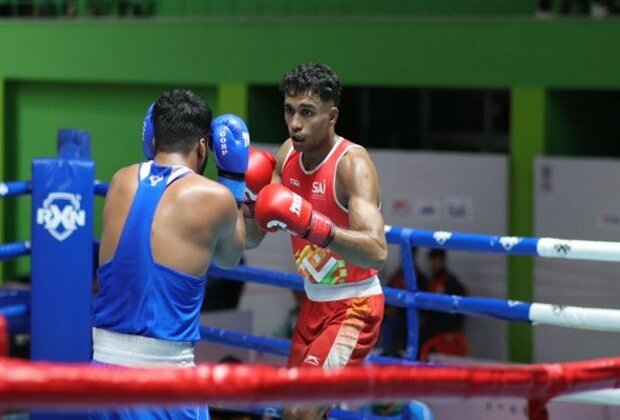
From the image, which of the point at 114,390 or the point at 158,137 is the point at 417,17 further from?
the point at 114,390

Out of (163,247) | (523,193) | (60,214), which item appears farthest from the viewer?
(523,193)

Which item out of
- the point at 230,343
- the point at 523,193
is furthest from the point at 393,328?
the point at 230,343

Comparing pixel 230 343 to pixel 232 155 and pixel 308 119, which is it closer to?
pixel 308 119

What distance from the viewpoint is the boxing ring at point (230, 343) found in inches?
74.5

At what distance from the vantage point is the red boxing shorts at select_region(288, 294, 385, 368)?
3.67 meters

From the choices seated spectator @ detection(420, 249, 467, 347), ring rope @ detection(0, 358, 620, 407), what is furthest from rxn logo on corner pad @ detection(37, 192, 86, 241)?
seated spectator @ detection(420, 249, 467, 347)

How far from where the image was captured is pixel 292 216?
11.1 ft

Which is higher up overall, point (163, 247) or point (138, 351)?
point (163, 247)

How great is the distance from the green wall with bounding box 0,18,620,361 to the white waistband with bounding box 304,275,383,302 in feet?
17.7

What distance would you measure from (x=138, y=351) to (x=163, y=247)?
0.91 feet

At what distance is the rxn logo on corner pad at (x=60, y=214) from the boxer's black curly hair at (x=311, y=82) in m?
1.10

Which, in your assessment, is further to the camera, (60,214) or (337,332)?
(60,214)

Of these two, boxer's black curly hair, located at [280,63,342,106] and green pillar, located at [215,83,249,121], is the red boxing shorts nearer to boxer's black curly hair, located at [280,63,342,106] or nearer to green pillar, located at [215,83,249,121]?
boxer's black curly hair, located at [280,63,342,106]

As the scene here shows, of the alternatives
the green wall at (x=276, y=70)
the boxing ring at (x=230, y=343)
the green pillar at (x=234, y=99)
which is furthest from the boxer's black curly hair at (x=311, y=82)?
the green pillar at (x=234, y=99)
